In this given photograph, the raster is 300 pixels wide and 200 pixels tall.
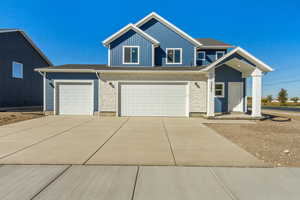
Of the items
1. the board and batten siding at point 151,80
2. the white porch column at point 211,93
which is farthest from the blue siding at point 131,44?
the white porch column at point 211,93

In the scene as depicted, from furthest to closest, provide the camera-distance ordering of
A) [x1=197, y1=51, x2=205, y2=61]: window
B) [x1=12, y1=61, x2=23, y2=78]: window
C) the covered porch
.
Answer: [x1=197, y1=51, x2=205, y2=61]: window, [x1=12, y1=61, x2=23, y2=78]: window, the covered porch

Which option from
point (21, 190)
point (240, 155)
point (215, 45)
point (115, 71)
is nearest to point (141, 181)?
point (21, 190)

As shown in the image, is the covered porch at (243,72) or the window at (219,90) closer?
the covered porch at (243,72)

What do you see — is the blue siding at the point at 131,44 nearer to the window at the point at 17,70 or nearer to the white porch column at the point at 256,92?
the white porch column at the point at 256,92

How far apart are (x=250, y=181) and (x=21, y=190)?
4097mm

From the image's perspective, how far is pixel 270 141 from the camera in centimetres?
567

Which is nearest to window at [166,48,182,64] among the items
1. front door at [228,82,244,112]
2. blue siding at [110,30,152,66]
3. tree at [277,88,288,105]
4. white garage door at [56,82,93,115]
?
blue siding at [110,30,152,66]

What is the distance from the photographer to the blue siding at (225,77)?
12.0 meters

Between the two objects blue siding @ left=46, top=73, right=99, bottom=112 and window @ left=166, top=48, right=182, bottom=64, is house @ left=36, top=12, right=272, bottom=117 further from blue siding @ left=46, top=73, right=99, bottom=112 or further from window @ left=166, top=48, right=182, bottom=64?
window @ left=166, top=48, right=182, bottom=64

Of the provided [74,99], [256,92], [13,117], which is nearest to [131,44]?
[74,99]

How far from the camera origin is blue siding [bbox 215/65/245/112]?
1197 cm

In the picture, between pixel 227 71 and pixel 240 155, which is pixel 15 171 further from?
pixel 227 71

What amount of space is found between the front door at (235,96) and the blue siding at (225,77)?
0.31 m

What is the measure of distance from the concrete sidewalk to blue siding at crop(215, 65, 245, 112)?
889cm
